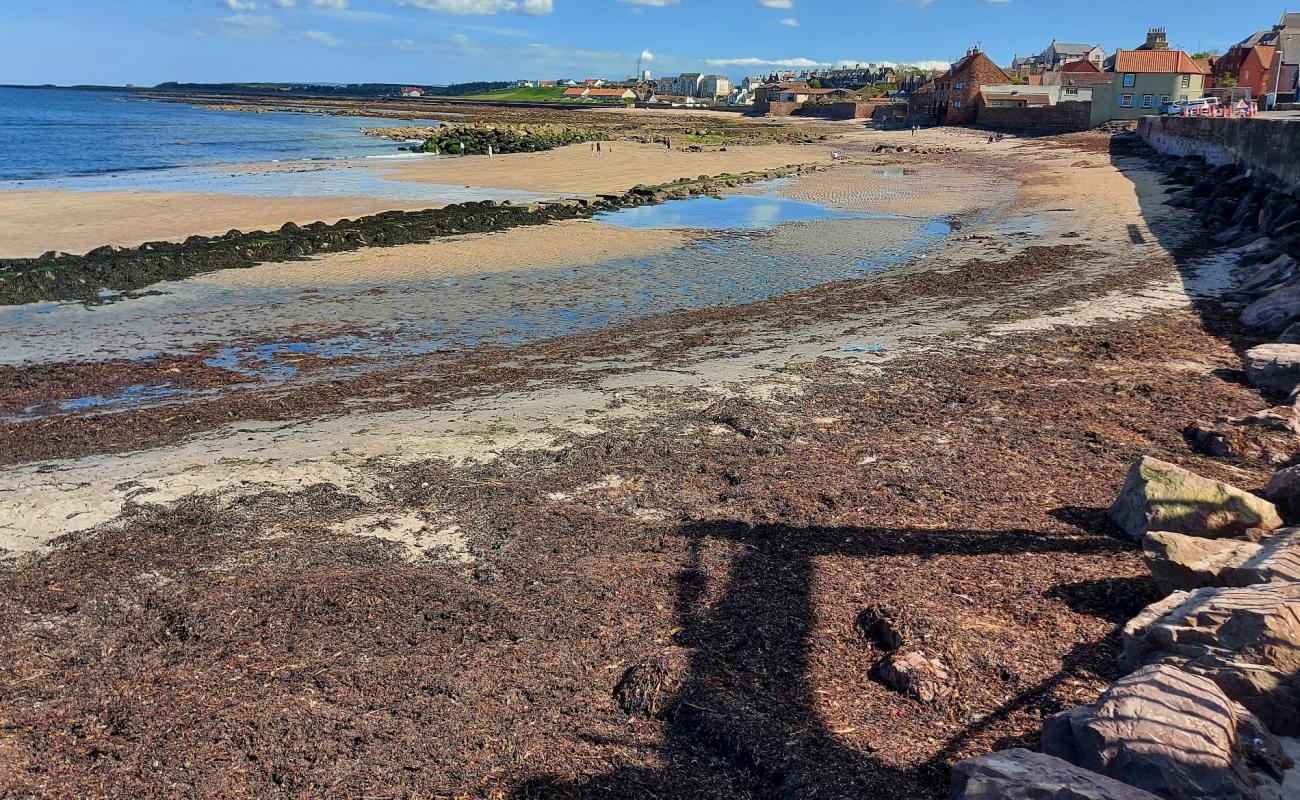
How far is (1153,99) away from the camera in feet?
182

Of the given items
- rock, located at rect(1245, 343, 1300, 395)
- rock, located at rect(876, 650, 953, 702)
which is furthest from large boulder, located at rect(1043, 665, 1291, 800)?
rock, located at rect(1245, 343, 1300, 395)

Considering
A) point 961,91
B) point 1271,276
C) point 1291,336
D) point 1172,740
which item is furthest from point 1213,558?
point 961,91

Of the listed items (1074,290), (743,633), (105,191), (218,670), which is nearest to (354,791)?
(218,670)

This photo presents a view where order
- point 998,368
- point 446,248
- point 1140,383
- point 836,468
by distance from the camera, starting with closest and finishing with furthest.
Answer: point 836,468 → point 1140,383 → point 998,368 → point 446,248

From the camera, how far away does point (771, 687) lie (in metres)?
3.90

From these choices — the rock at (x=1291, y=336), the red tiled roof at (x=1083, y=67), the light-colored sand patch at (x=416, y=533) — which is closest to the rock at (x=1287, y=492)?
the rock at (x=1291, y=336)

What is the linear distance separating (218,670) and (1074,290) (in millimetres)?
11934

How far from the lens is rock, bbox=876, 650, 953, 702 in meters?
3.83

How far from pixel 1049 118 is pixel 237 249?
53.2 metres

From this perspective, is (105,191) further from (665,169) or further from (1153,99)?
(1153,99)

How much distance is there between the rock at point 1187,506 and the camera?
4730mm

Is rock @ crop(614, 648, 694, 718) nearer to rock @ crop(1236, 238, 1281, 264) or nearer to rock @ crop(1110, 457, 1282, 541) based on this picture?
rock @ crop(1110, 457, 1282, 541)

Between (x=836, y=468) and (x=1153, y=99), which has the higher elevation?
(x=1153, y=99)

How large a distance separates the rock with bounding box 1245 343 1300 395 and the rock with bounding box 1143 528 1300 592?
12.3ft
